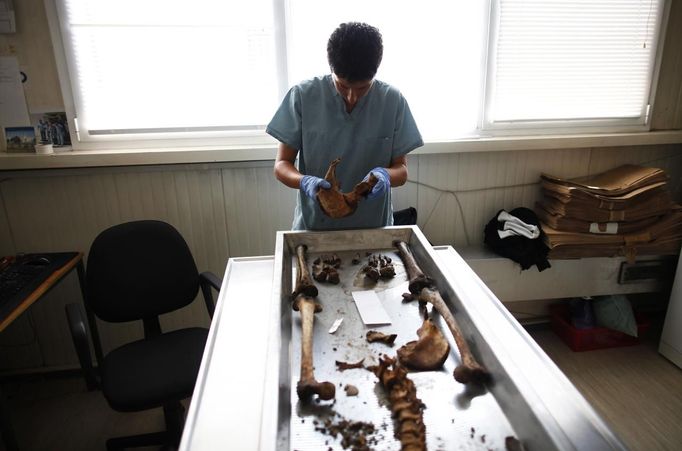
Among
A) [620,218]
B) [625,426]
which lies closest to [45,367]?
[625,426]

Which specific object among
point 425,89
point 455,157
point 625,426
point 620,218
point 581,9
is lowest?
point 625,426

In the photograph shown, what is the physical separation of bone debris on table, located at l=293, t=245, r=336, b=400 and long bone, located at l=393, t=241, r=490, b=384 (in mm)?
290

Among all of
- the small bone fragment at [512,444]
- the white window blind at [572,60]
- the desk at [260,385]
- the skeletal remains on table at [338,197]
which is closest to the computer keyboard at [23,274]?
the desk at [260,385]

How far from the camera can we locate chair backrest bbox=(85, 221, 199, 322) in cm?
178

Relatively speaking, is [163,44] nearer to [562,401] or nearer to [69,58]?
[69,58]

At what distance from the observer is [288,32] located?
7.38ft

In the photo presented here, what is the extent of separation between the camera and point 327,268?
57.7 inches

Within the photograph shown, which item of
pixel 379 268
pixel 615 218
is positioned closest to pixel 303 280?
pixel 379 268

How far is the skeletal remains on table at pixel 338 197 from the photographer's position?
1490mm

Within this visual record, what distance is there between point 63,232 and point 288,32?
5.30 ft

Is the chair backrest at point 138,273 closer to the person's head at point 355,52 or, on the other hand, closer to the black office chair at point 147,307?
the black office chair at point 147,307

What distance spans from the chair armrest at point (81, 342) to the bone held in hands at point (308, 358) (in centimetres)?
84

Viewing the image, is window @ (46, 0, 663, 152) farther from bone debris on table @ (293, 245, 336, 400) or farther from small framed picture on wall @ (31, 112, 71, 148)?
bone debris on table @ (293, 245, 336, 400)

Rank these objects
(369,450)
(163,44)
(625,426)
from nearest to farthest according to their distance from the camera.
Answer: (369,450), (625,426), (163,44)
